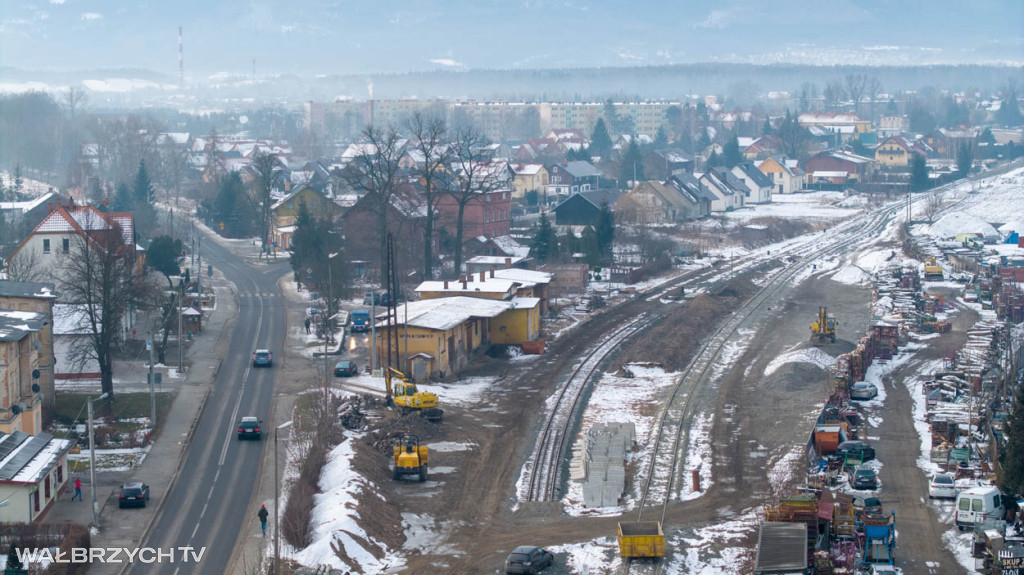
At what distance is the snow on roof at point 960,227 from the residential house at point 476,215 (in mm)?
25641

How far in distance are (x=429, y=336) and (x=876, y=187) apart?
70531 mm

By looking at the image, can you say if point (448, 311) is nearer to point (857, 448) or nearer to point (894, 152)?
point (857, 448)

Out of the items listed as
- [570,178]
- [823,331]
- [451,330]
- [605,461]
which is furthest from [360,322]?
[570,178]

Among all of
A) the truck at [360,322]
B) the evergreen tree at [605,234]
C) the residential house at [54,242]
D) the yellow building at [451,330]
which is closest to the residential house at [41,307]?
the residential house at [54,242]

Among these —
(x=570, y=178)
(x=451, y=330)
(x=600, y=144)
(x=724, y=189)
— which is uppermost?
(x=600, y=144)

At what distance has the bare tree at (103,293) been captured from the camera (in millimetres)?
34938

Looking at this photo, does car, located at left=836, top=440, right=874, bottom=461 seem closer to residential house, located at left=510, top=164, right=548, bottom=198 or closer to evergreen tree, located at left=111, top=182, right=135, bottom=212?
evergreen tree, located at left=111, top=182, right=135, bottom=212

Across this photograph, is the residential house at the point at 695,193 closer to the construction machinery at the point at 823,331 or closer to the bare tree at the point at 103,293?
the construction machinery at the point at 823,331

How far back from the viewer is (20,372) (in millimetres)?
30625

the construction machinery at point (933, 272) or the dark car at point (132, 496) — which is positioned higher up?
the construction machinery at point (933, 272)

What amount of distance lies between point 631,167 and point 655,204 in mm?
24438

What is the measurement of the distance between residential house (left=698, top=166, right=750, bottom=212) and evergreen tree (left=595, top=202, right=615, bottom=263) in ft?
82.0

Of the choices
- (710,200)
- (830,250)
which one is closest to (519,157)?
(710,200)

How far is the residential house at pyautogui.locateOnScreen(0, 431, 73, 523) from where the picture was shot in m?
25.4
